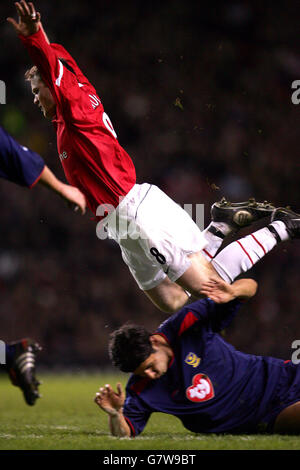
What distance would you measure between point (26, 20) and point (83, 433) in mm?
2707

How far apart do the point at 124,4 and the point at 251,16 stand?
238cm

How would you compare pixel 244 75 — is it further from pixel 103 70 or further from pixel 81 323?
pixel 81 323

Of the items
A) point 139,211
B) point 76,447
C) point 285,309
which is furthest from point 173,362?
point 285,309

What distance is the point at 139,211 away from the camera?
4617 millimetres

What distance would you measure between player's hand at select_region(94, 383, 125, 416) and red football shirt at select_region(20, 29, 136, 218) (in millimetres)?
1426

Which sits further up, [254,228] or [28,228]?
[254,228]

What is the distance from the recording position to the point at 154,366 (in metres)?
3.94

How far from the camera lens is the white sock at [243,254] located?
477 centimetres

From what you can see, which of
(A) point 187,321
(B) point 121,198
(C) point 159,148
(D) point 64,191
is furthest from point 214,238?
(C) point 159,148

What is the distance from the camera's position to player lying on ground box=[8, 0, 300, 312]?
178 inches

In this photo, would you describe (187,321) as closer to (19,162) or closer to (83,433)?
(83,433)

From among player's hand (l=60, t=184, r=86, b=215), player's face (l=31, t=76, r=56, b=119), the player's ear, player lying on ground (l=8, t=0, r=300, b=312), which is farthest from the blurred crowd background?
player's hand (l=60, t=184, r=86, b=215)

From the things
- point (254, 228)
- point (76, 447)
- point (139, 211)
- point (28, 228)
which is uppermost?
point (139, 211)

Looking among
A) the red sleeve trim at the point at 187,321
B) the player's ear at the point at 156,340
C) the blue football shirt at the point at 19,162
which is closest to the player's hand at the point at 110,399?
the player's ear at the point at 156,340
